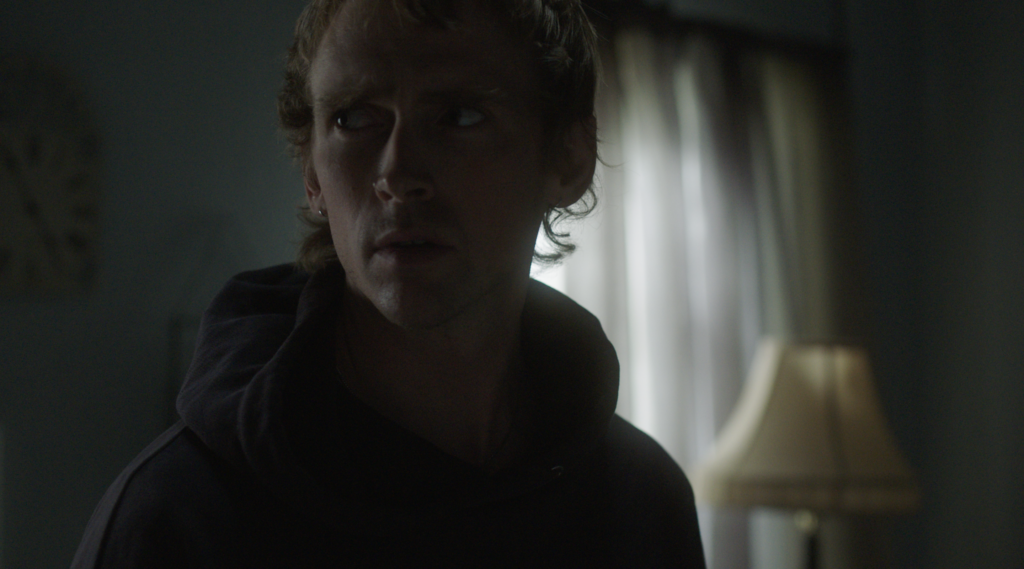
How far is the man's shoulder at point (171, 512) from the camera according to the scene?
0.67 meters

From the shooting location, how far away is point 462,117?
865mm

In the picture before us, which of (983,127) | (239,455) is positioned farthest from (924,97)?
(239,455)

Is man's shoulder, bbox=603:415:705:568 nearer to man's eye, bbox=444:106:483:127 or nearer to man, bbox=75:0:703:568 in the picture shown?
man, bbox=75:0:703:568

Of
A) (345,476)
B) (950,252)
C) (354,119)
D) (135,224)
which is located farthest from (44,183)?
(950,252)

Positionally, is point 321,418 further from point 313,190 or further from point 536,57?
point 536,57

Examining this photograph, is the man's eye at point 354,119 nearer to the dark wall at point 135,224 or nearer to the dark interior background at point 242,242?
the dark interior background at point 242,242

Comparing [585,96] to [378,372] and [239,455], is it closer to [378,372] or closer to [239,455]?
[378,372]

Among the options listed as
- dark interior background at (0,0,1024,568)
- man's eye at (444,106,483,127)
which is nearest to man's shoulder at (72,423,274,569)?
man's eye at (444,106,483,127)

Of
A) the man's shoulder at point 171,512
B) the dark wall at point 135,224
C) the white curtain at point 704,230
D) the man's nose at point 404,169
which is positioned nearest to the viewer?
the man's shoulder at point 171,512

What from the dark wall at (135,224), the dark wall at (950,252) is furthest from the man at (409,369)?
the dark wall at (950,252)

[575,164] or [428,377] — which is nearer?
[428,377]

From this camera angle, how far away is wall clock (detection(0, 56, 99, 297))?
1760 millimetres

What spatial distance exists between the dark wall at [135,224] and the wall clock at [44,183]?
3cm

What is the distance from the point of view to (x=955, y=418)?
2818mm
